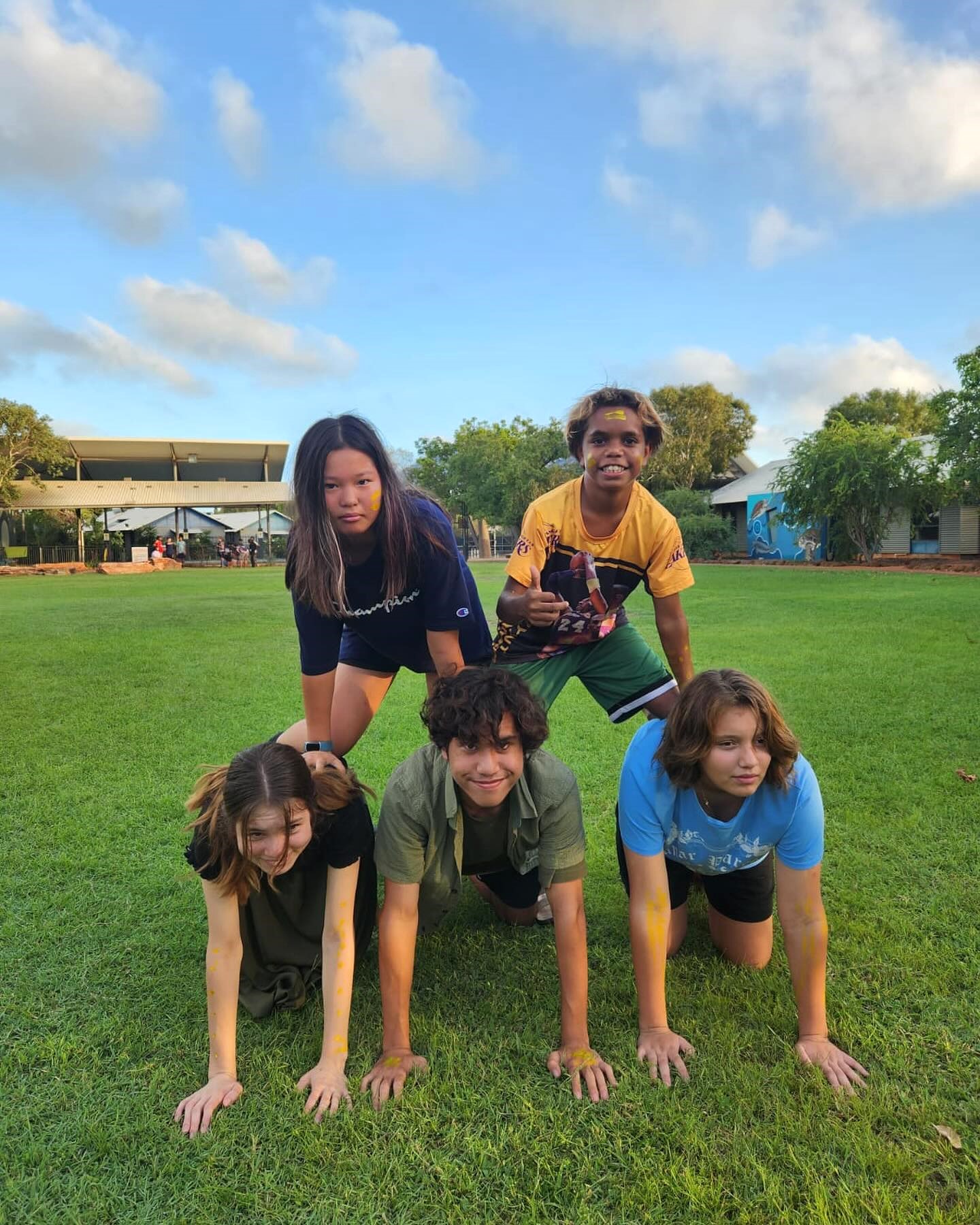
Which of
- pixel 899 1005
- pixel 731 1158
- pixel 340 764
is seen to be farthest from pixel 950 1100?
pixel 340 764

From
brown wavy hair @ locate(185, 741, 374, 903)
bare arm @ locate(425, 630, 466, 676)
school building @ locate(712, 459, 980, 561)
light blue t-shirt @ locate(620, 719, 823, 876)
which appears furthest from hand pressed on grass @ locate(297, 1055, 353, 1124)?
school building @ locate(712, 459, 980, 561)

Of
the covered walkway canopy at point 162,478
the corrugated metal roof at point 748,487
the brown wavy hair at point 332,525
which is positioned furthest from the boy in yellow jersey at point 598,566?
the covered walkway canopy at point 162,478

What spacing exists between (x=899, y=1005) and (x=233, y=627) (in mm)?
11076

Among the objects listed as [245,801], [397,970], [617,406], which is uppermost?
[617,406]

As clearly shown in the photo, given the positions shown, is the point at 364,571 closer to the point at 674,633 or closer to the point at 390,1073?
the point at 674,633

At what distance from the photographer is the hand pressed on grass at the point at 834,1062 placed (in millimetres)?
2199

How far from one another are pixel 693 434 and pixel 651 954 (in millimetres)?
41174

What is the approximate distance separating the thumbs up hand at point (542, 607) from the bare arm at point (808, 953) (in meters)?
1.25

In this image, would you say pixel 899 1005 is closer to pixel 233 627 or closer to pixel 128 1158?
pixel 128 1158

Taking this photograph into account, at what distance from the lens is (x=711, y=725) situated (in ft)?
7.50

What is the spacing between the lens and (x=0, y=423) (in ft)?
112

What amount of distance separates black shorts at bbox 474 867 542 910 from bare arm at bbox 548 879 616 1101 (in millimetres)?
533

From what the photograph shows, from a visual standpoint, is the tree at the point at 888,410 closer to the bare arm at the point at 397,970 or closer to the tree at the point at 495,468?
the tree at the point at 495,468

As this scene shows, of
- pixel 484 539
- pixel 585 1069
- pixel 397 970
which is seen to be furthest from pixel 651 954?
pixel 484 539
